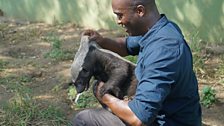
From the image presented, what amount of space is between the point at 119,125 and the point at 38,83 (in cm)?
226

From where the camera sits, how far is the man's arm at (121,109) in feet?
7.64

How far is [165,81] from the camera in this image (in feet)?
7.44

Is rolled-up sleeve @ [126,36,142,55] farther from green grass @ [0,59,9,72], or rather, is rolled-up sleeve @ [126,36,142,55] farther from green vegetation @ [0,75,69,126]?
green grass @ [0,59,9,72]

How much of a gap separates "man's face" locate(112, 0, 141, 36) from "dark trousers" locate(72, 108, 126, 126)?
0.63 metres

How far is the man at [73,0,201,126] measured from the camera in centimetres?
227

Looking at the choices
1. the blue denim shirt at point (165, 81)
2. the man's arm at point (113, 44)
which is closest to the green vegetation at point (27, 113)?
the man's arm at point (113, 44)

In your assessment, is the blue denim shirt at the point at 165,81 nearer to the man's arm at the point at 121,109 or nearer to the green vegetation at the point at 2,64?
the man's arm at the point at 121,109

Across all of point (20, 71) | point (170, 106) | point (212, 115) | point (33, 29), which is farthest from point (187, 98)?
point (33, 29)

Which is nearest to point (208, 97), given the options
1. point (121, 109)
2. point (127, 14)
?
point (121, 109)

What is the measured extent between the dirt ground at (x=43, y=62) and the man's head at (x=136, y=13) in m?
1.77

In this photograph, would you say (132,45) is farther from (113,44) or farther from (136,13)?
(136,13)

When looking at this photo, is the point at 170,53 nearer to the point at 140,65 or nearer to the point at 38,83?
the point at 140,65

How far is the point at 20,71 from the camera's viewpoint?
5.23 metres

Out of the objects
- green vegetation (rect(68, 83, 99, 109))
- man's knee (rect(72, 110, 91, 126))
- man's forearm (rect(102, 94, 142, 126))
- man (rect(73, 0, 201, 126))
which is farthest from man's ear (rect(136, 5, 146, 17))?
green vegetation (rect(68, 83, 99, 109))
